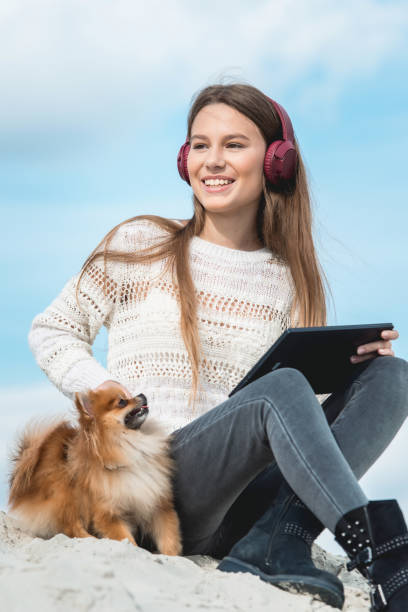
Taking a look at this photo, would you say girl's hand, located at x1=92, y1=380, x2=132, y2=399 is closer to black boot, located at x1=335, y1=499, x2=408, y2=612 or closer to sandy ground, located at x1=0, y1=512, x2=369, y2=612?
sandy ground, located at x1=0, y1=512, x2=369, y2=612

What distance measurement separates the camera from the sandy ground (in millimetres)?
2031

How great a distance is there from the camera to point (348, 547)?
250 centimetres

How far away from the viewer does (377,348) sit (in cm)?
321

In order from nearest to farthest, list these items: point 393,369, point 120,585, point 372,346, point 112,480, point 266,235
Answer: point 120,585, point 112,480, point 393,369, point 372,346, point 266,235

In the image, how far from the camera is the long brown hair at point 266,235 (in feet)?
12.2

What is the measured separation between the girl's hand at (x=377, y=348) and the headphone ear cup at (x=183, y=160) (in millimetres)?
1322

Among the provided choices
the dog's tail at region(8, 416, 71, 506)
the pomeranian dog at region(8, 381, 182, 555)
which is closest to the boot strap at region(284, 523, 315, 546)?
the pomeranian dog at region(8, 381, 182, 555)

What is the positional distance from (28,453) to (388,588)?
153 cm

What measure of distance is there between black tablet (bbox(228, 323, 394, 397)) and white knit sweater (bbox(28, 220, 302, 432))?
16.7 inches

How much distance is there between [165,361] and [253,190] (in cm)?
99

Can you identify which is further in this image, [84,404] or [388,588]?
[84,404]

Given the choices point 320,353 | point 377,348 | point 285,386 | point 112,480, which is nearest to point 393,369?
point 377,348

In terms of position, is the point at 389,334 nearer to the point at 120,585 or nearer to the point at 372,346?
the point at 372,346

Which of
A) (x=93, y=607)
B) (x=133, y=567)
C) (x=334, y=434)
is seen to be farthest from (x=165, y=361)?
(x=93, y=607)
